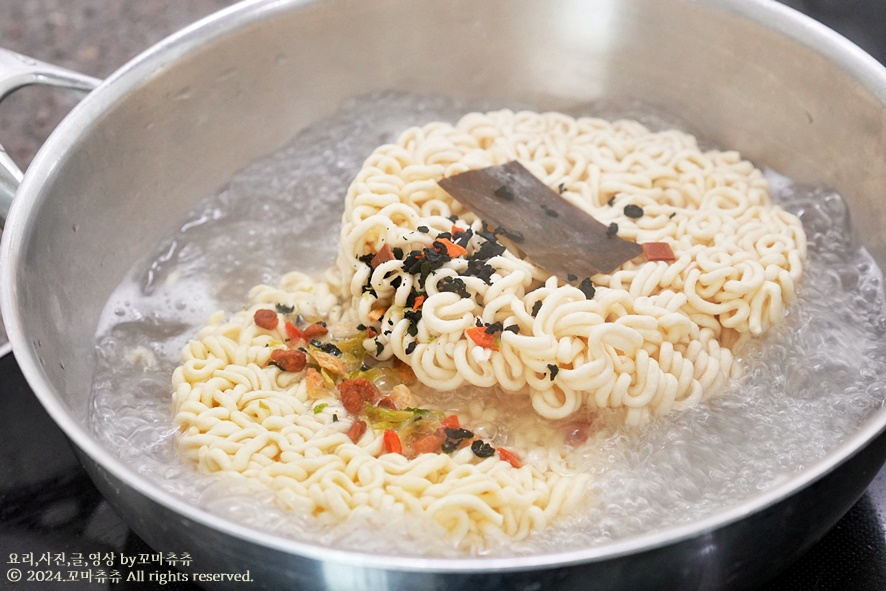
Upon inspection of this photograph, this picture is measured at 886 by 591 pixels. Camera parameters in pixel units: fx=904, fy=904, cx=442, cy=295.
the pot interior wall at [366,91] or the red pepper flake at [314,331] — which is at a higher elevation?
the pot interior wall at [366,91]

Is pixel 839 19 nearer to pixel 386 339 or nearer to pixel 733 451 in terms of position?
pixel 733 451

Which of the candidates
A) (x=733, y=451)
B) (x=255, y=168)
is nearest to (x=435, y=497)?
(x=733, y=451)

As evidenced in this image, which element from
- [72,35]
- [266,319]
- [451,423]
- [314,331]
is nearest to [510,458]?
[451,423]

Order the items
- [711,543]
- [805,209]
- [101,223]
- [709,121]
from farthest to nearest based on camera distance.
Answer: [709,121] → [805,209] → [101,223] → [711,543]

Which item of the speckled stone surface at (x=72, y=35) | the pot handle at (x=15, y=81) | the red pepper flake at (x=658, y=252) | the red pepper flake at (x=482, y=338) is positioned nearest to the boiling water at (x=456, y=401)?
the red pepper flake at (x=482, y=338)

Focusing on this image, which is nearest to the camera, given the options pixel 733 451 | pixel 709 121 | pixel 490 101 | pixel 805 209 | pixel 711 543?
pixel 711 543

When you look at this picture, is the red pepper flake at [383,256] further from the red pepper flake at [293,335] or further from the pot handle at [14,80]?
the pot handle at [14,80]
